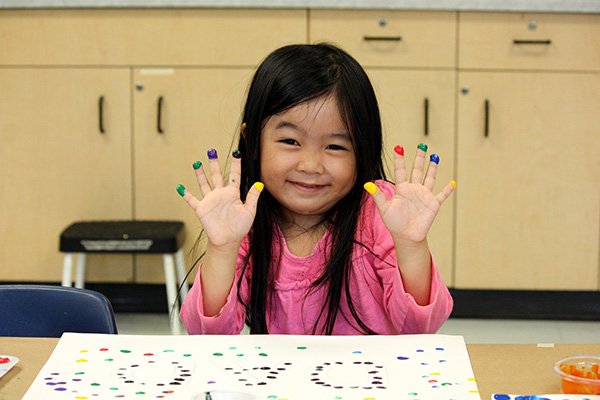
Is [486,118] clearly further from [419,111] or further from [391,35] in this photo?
[391,35]

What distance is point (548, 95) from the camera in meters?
2.36

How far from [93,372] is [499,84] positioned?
1969 mm

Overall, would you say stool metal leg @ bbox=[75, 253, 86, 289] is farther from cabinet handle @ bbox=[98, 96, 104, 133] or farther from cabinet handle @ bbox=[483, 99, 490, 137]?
cabinet handle @ bbox=[483, 99, 490, 137]

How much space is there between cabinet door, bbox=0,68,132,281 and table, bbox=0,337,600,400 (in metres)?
1.67

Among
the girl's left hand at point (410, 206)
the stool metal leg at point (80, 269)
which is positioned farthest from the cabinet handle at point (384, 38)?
the girl's left hand at point (410, 206)

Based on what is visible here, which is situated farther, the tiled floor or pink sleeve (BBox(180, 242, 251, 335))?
the tiled floor

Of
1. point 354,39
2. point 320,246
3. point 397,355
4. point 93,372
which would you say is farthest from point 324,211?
point 354,39

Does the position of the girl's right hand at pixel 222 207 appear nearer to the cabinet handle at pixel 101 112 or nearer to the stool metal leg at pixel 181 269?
the stool metal leg at pixel 181 269

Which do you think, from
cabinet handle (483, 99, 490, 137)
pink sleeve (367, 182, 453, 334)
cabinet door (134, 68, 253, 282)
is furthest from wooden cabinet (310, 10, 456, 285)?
pink sleeve (367, 182, 453, 334)

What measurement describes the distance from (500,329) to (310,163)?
157 cm

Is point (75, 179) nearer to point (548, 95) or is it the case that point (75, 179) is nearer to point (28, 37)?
point (28, 37)

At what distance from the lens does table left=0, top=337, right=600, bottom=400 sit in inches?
26.1

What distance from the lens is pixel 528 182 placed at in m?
2.39

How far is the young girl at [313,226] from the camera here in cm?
96
